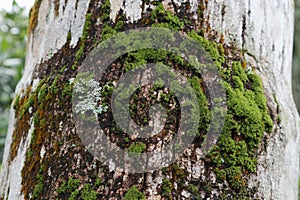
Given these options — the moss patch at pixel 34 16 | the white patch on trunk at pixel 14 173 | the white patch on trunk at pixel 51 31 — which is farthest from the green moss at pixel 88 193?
the moss patch at pixel 34 16

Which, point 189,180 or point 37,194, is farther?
point 37,194

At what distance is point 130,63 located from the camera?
1477mm

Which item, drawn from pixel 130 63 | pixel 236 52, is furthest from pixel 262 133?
pixel 130 63

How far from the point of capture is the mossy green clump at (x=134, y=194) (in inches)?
52.2

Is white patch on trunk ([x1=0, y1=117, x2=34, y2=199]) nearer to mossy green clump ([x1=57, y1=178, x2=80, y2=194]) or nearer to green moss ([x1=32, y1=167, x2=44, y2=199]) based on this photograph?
green moss ([x1=32, y1=167, x2=44, y2=199])

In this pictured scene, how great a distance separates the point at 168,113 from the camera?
Result: 1.42m

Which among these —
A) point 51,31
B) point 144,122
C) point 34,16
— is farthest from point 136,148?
point 34,16

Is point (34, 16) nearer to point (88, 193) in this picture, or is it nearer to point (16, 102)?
point (16, 102)

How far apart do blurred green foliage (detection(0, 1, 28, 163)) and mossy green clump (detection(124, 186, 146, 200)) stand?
2426 mm

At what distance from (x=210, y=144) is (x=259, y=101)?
300mm

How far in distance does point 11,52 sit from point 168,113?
296cm

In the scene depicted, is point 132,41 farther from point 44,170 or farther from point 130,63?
point 44,170

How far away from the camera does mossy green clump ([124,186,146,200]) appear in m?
1.33

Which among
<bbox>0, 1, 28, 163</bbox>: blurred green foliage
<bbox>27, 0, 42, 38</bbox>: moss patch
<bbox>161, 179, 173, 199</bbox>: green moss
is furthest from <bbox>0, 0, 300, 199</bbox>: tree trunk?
<bbox>0, 1, 28, 163</bbox>: blurred green foliage
